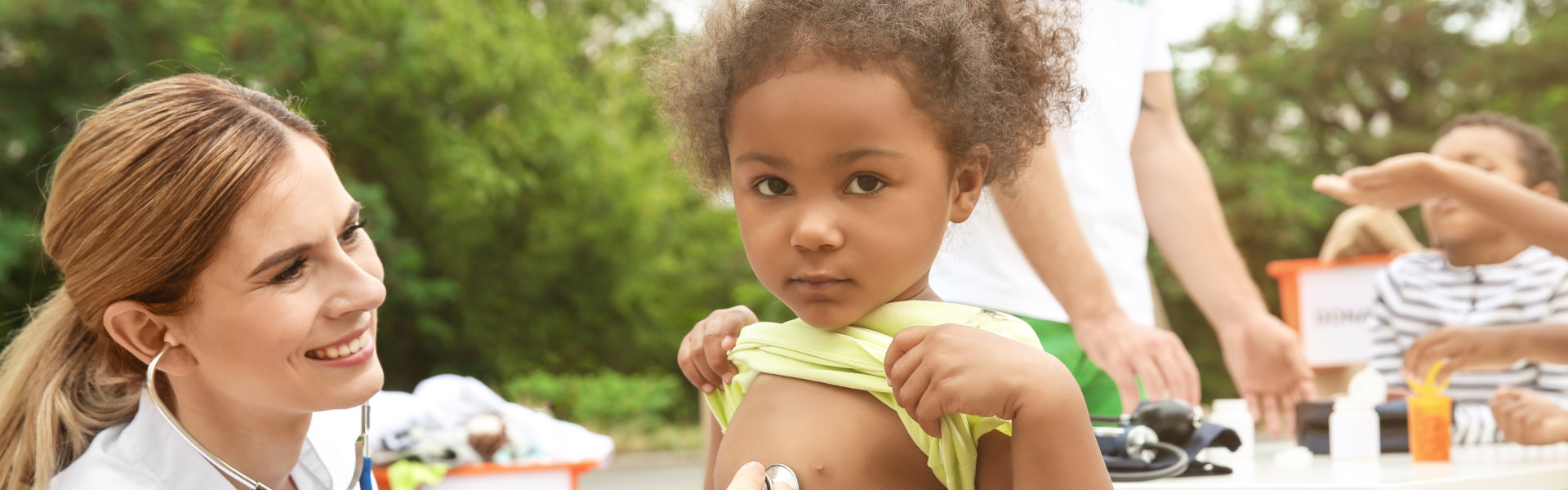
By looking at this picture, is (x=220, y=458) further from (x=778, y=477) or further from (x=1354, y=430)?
(x=1354, y=430)

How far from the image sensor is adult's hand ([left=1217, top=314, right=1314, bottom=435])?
2572 mm

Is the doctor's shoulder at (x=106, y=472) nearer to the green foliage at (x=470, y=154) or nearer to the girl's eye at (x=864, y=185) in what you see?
the girl's eye at (x=864, y=185)

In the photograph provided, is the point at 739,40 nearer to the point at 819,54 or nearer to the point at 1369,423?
the point at 819,54

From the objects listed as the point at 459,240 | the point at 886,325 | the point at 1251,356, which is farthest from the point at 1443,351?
the point at 459,240

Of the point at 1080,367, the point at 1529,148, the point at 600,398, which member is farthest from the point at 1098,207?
the point at 600,398

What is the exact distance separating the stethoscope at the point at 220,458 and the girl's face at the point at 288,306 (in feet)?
0.19

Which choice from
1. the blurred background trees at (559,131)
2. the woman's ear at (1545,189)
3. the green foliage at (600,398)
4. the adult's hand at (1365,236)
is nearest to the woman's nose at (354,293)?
the woman's ear at (1545,189)

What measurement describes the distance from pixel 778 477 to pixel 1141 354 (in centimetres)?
103

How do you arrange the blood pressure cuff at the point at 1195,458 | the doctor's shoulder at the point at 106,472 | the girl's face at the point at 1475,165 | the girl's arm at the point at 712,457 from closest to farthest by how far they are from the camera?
the girl's arm at the point at 712,457
the doctor's shoulder at the point at 106,472
the blood pressure cuff at the point at 1195,458
the girl's face at the point at 1475,165

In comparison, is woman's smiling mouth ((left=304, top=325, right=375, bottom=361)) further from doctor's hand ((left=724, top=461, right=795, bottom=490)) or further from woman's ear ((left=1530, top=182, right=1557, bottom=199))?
woman's ear ((left=1530, top=182, right=1557, bottom=199))

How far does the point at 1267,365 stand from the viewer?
262 cm

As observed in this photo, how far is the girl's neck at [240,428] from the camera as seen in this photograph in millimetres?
1903

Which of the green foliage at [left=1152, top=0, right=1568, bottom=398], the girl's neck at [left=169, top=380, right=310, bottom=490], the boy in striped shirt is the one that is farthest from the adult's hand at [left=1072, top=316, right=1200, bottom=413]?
the green foliage at [left=1152, top=0, right=1568, bottom=398]

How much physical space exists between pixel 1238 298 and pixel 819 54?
1661 millimetres
